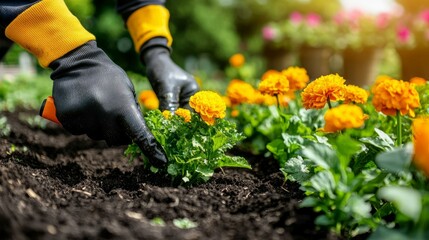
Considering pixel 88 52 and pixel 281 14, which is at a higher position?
pixel 88 52

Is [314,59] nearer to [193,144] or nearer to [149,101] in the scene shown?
[149,101]

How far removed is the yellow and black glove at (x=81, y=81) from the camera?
86.7 inches

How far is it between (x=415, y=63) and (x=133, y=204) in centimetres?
Result: 647

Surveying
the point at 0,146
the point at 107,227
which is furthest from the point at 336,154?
the point at 0,146

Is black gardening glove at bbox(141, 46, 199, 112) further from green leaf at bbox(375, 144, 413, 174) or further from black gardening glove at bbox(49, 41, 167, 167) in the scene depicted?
green leaf at bbox(375, 144, 413, 174)

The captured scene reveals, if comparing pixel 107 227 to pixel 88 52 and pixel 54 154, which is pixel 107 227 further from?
pixel 54 154

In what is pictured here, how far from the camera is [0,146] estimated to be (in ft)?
8.92

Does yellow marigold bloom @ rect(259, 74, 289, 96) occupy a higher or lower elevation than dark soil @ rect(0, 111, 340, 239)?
higher

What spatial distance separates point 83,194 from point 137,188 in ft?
0.72

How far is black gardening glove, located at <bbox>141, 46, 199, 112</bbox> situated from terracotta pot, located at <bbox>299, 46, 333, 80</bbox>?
5.92m

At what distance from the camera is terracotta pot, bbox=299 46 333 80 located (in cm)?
878

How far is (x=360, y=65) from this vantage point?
8.38 metres

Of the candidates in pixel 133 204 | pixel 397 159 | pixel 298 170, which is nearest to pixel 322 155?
pixel 397 159

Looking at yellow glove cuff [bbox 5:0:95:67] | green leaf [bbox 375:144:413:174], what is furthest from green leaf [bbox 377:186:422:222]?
yellow glove cuff [bbox 5:0:95:67]
